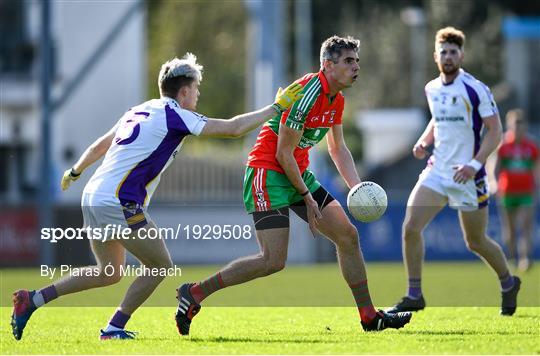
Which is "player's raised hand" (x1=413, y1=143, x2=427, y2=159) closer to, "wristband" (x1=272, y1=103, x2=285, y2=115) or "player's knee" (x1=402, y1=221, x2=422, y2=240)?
"player's knee" (x1=402, y1=221, x2=422, y2=240)

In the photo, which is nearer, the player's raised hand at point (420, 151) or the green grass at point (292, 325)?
the green grass at point (292, 325)

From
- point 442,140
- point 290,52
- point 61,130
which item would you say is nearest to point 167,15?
point 290,52

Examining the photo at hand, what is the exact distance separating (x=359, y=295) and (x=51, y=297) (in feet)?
7.55

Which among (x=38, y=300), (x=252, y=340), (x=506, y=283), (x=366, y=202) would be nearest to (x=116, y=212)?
(x=38, y=300)

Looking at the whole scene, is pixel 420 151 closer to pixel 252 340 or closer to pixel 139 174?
pixel 252 340

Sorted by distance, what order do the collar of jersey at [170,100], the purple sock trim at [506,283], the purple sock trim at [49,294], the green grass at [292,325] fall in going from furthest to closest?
the purple sock trim at [506,283]
the purple sock trim at [49,294]
the collar of jersey at [170,100]
the green grass at [292,325]

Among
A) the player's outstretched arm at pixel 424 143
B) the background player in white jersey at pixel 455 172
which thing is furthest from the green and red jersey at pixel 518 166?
the background player in white jersey at pixel 455 172

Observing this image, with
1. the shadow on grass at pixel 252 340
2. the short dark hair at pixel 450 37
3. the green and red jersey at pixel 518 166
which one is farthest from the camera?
the green and red jersey at pixel 518 166

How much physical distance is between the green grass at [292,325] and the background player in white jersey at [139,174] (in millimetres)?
351

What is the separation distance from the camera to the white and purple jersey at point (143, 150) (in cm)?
874

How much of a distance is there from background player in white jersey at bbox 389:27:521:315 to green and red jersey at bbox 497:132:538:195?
8.02 m

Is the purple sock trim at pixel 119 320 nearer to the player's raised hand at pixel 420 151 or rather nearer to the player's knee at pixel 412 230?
the player's knee at pixel 412 230

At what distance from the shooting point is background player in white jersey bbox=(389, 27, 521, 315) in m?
10.4

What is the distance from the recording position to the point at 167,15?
5581cm
